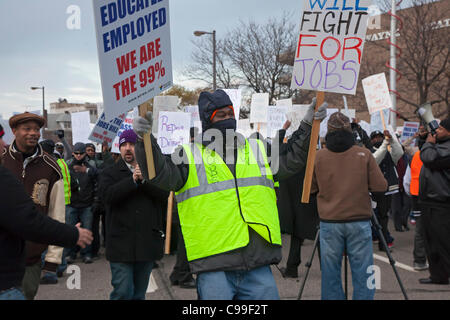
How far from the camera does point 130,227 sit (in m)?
4.69

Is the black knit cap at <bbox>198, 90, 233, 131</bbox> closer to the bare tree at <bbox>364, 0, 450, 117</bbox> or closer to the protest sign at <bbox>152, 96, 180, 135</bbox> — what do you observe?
the protest sign at <bbox>152, 96, 180, 135</bbox>

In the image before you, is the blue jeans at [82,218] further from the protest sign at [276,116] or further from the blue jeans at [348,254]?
the blue jeans at [348,254]

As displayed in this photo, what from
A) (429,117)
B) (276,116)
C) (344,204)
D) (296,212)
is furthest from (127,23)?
(276,116)

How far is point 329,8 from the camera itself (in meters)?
3.79

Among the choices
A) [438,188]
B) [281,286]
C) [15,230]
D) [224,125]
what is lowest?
[281,286]

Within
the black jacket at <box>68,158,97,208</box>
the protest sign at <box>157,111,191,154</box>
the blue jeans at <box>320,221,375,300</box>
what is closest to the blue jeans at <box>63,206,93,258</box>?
the black jacket at <box>68,158,97,208</box>

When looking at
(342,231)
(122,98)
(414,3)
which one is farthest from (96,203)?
(414,3)

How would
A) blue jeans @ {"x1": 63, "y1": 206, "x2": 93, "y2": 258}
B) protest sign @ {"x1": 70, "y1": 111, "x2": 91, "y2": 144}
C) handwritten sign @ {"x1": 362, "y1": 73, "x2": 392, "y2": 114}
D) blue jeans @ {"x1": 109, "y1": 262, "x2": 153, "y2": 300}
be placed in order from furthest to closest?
protest sign @ {"x1": 70, "y1": 111, "x2": 91, "y2": 144}, blue jeans @ {"x1": 63, "y1": 206, "x2": 93, "y2": 258}, handwritten sign @ {"x1": 362, "y1": 73, "x2": 392, "y2": 114}, blue jeans @ {"x1": 109, "y1": 262, "x2": 153, "y2": 300}

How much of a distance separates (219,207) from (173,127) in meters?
6.07

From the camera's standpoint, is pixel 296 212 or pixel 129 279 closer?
pixel 129 279

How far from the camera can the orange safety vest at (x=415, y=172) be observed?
7.26m

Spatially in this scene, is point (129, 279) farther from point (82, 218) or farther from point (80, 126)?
point (80, 126)

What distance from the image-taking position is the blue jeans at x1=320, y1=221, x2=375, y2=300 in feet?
15.4

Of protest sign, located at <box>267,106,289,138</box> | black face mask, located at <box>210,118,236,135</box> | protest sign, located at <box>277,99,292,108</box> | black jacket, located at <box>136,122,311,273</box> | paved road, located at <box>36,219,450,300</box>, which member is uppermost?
protest sign, located at <box>277,99,292,108</box>
